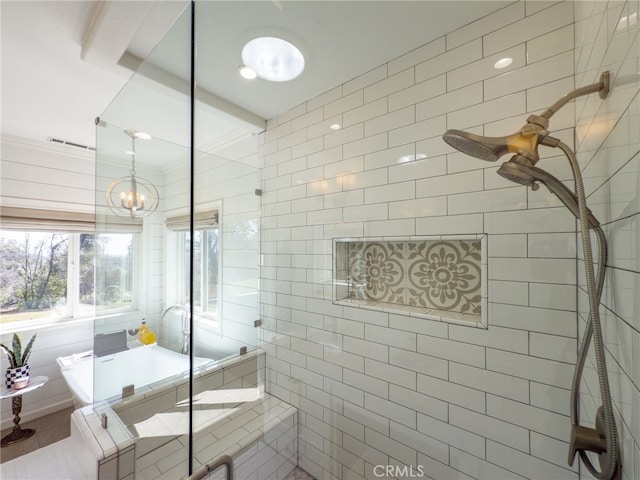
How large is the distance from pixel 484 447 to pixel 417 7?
→ 1796mm

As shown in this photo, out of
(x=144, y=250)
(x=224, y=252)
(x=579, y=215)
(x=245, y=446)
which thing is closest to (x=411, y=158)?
(x=579, y=215)

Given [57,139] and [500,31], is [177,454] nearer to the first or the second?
[500,31]

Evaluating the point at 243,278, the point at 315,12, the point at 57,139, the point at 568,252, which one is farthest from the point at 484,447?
the point at 57,139

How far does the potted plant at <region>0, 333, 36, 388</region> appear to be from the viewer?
2.15m

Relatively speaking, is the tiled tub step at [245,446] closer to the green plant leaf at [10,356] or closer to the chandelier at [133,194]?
the chandelier at [133,194]

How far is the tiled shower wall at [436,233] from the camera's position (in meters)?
0.96

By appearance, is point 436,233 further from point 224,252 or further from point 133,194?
point 133,194

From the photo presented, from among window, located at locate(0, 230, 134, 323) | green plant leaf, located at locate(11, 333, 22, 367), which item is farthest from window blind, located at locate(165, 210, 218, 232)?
green plant leaf, located at locate(11, 333, 22, 367)

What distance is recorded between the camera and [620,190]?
0.51m

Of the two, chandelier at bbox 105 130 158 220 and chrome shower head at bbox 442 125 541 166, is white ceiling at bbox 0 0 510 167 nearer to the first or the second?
chandelier at bbox 105 130 158 220

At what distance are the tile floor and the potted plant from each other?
1.49ft

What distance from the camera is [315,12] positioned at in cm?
110

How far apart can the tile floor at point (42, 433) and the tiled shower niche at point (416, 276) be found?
2.77 m

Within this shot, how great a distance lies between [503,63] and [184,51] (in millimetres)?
1426
